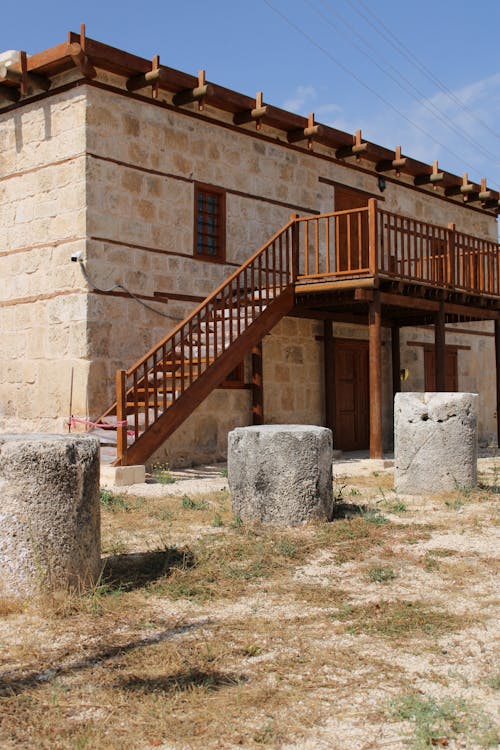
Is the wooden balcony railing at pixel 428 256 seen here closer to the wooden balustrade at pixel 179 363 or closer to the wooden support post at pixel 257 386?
the wooden balustrade at pixel 179 363

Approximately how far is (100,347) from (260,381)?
10.5ft

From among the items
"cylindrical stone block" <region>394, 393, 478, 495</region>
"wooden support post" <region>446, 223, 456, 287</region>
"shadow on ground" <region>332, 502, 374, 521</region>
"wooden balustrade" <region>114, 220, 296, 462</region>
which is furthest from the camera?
"wooden support post" <region>446, 223, 456, 287</region>

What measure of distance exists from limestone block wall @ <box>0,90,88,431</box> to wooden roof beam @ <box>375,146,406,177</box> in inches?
275

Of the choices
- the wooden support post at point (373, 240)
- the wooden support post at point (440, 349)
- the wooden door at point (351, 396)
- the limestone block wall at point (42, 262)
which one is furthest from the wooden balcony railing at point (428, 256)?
the limestone block wall at point (42, 262)

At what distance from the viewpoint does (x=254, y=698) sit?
3.31 meters

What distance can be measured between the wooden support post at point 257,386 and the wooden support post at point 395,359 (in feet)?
12.8

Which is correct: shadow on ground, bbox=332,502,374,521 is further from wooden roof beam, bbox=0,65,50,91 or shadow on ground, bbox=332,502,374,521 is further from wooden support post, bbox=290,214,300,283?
wooden roof beam, bbox=0,65,50,91

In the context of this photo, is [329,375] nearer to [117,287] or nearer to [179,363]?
[179,363]

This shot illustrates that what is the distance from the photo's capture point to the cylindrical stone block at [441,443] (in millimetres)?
8586

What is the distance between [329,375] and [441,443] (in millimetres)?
6118

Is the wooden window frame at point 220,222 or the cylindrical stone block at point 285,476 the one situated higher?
the wooden window frame at point 220,222

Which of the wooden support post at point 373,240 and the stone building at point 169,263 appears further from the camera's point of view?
the wooden support post at point 373,240

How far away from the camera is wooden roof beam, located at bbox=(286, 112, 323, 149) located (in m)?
13.7

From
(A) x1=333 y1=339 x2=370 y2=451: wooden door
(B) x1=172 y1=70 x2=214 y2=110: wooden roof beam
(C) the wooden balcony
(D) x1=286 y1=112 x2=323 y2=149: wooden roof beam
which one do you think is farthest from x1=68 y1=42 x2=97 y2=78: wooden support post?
(A) x1=333 y1=339 x2=370 y2=451: wooden door
